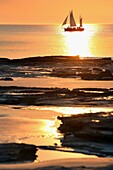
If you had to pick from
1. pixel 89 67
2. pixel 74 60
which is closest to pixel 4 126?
pixel 89 67

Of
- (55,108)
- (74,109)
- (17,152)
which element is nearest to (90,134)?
(17,152)

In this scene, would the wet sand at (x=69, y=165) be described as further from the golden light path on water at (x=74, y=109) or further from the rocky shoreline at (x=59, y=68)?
the rocky shoreline at (x=59, y=68)

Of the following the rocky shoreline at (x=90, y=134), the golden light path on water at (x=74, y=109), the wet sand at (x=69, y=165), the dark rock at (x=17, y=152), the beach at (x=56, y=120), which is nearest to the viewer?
the wet sand at (x=69, y=165)

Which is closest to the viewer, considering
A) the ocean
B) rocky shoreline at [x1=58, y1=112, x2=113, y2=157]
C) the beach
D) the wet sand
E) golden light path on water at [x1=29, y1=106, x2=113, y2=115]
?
the wet sand

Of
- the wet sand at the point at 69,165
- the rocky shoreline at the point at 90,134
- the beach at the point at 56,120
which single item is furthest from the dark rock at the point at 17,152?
the rocky shoreline at the point at 90,134

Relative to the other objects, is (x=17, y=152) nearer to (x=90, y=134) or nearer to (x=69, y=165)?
(x=69, y=165)

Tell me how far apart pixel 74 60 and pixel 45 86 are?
86.4 feet

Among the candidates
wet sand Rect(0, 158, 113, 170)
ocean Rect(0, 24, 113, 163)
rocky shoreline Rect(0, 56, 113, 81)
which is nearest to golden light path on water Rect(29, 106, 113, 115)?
ocean Rect(0, 24, 113, 163)

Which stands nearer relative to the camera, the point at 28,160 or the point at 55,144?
the point at 28,160

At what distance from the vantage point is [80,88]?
130 ft

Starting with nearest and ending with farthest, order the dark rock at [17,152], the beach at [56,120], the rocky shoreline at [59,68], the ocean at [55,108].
Result: the dark rock at [17,152] → the beach at [56,120] → the ocean at [55,108] → the rocky shoreline at [59,68]

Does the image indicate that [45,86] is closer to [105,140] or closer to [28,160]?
[105,140]

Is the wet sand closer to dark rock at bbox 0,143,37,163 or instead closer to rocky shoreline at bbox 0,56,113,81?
dark rock at bbox 0,143,37,163

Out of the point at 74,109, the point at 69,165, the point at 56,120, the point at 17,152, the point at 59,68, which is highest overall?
the point at 59,68
